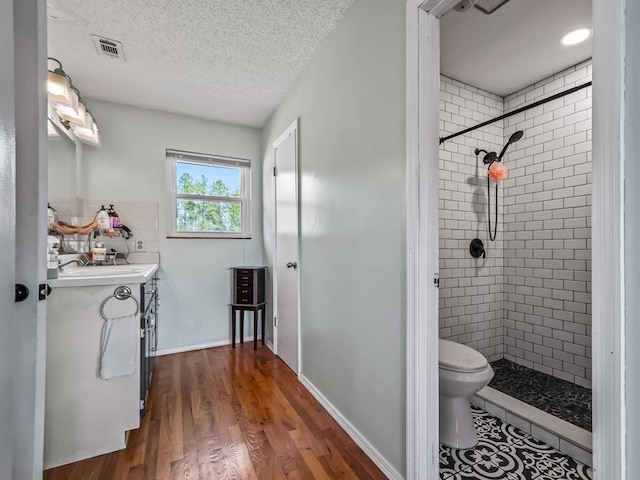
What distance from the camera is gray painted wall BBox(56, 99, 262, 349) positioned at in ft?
9.09

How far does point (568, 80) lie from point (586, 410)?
228 cm

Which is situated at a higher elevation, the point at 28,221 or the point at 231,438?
the point at 28,221

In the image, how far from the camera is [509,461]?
4.91 ft

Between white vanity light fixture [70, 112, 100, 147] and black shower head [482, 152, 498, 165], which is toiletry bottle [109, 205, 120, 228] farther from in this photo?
black shower head [482, 152, 498, 165]

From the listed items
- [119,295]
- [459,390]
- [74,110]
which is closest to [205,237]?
[74,110]

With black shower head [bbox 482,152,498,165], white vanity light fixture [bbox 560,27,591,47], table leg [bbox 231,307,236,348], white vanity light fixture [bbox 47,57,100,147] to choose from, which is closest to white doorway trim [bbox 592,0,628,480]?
white vanity light fixture [bbox 560,27,591,47]

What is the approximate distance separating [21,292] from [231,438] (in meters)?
1.26

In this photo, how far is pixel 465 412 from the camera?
165 cm

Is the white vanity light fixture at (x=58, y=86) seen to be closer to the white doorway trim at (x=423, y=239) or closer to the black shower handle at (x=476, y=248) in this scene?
the white doorway trim at (x=423, y=239)

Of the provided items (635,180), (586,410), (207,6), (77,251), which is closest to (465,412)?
(586,410)

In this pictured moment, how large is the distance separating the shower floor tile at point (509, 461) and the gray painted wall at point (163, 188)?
2.42 metres

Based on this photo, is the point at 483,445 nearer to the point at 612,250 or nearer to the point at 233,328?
the point at 612,250

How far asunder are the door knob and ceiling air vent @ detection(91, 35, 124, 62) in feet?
5.84

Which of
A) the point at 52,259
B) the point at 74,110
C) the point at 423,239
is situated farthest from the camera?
→ the point at 74,110
